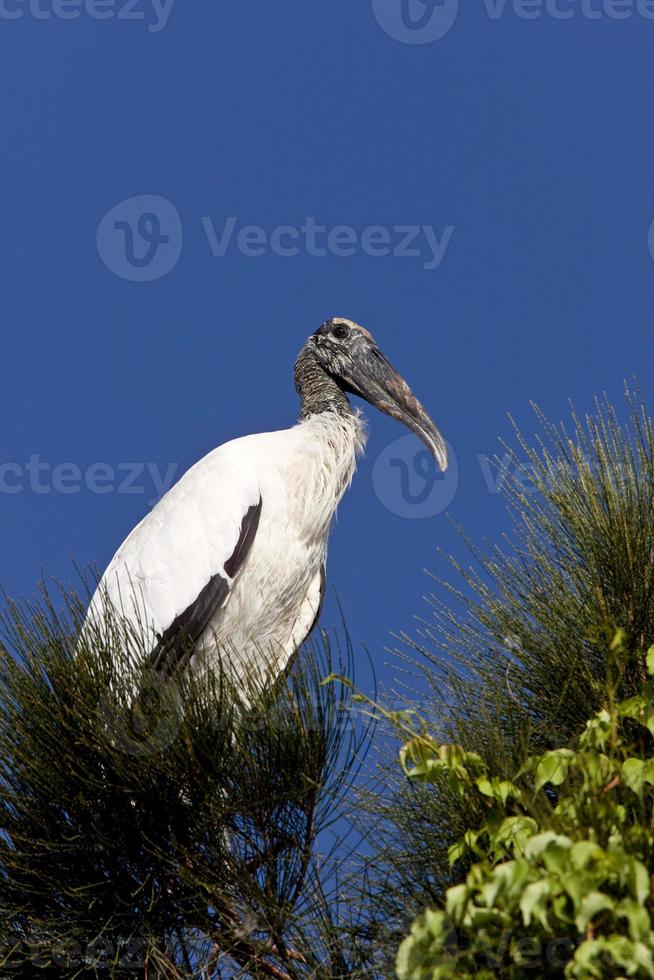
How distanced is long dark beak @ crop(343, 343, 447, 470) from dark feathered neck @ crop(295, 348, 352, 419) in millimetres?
115

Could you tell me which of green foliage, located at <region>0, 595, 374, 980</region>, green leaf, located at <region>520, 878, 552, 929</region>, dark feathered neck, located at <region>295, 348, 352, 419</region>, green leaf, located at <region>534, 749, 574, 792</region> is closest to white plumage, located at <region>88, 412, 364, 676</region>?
dark feathered neck, located at <region>295, 348, 352, 419</region>

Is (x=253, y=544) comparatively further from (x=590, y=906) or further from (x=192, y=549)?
(x=590, y=906)

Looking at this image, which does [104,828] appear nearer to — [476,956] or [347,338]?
[476,956]

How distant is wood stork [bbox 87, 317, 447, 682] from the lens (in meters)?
6.38

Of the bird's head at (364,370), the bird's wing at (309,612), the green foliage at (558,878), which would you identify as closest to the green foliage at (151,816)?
the green foliage at (558,878)

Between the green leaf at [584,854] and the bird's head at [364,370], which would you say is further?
the bird's head at [364,370]

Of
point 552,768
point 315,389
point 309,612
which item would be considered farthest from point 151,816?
point 315,389

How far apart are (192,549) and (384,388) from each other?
5.21 ft

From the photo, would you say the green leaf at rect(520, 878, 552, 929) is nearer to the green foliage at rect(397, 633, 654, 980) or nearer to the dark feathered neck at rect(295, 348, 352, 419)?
the green foliage at rect(397, 633, 654, 980)

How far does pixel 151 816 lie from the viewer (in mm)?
4543

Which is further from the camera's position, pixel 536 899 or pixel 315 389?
pixel 315 389

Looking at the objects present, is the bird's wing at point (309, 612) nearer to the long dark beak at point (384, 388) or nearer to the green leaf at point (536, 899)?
the long dark beak at point (384, 388)

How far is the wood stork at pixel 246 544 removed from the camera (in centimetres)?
638

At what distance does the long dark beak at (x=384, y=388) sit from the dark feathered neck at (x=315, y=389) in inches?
4.5
